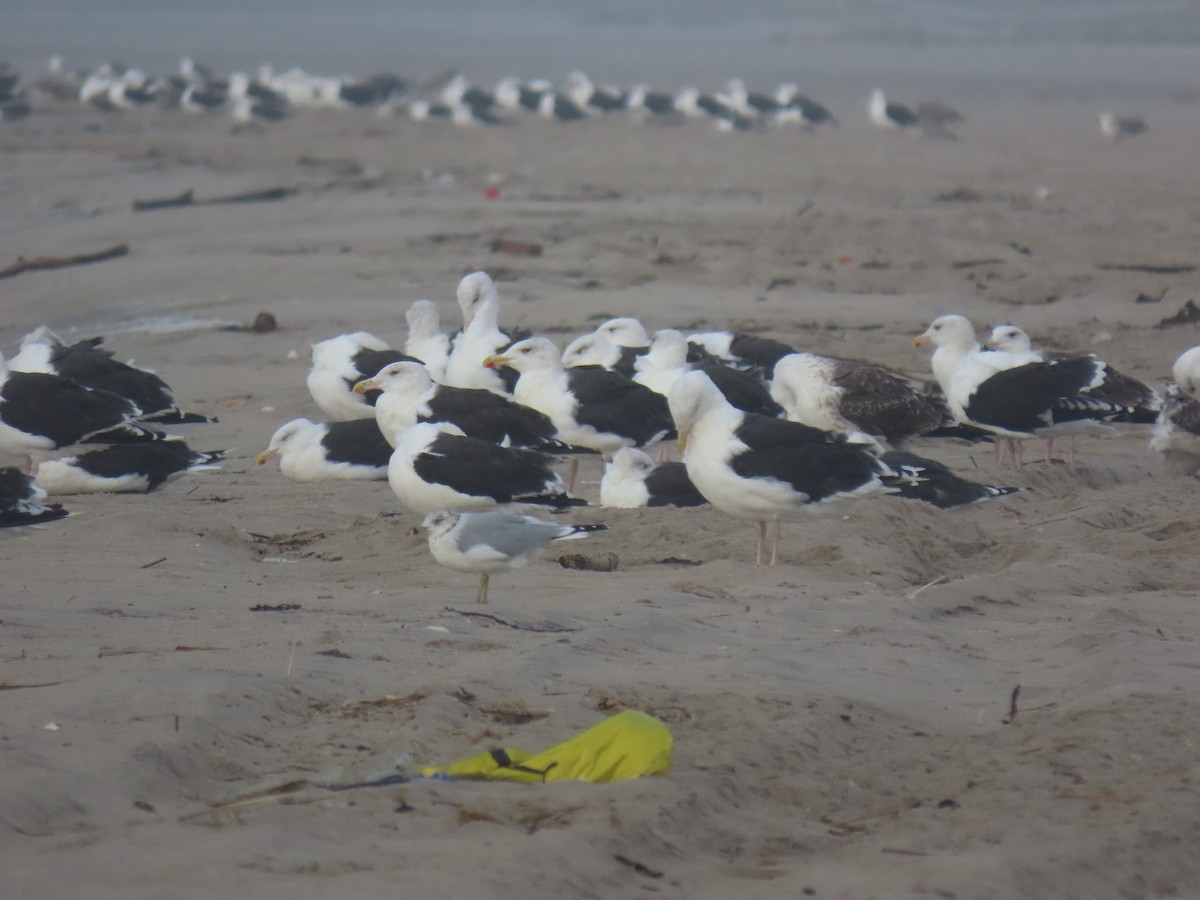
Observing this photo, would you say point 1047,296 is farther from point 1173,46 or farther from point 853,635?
point 1173,46

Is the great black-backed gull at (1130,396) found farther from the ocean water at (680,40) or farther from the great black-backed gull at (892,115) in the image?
the ocean water at (680,40)

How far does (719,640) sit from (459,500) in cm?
259

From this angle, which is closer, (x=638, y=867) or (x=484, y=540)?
(x=638, y=867)

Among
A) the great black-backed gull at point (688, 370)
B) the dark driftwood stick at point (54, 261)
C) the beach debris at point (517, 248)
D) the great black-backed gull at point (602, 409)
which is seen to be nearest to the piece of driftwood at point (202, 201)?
the dark driftwood stick at point (54, 261)

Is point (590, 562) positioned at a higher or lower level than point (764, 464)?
lower

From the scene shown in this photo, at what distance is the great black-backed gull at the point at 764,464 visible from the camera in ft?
25.9

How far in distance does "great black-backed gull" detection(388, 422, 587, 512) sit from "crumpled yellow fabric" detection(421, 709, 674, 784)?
12.5 feet

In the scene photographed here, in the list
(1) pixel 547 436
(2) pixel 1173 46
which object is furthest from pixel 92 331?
(2) pixel 1173 46

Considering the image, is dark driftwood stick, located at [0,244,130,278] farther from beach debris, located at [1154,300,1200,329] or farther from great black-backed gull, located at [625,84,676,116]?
great black-backed gull, located at [625,84,676,116]

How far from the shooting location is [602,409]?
1005cm

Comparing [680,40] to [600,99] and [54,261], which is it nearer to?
[600,99]

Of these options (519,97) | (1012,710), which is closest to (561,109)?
(519,97)

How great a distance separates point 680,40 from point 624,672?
272 feet

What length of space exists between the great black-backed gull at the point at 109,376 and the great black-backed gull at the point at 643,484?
9.19 ft
